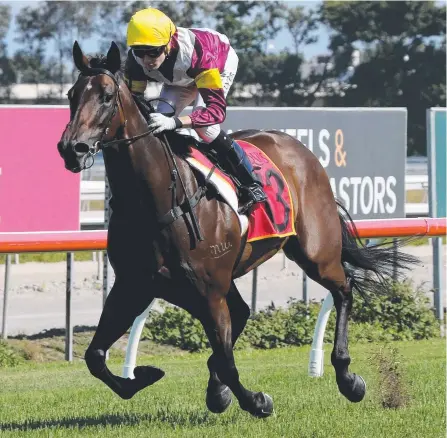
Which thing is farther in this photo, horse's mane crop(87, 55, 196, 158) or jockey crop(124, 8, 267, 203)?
jockey crop(124, 8, 267, 203)

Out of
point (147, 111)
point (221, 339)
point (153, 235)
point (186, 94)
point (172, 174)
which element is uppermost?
point (186, 94)

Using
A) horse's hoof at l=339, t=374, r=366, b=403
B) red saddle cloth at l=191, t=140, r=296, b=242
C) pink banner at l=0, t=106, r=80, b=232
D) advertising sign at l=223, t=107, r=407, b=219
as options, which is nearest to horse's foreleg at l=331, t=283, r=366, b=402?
horse's hoof at l=339, t=374, r=366, b=403

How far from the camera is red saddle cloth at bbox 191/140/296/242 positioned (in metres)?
5.84

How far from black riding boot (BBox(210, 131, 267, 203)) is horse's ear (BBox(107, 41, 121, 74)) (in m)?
0.87

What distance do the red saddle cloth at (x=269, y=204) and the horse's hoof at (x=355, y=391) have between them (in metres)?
→ 0.90

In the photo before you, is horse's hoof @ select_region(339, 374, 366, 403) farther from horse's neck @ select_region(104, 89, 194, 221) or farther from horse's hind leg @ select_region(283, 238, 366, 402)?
horse's neck @ select_region(104, 89, 194, 221)

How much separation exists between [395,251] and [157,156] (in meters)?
2.49

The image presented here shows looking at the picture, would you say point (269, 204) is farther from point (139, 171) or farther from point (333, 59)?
point (333, 59)

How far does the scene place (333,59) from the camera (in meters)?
33.8

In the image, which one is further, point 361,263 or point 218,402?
point 361,263

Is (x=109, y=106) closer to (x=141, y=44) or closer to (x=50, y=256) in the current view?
(x=141, y=44)

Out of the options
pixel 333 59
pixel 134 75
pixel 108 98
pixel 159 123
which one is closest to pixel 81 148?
pixel 108 98

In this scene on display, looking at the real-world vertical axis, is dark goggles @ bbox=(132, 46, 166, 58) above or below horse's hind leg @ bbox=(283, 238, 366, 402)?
above

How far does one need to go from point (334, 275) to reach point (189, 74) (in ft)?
5.93
